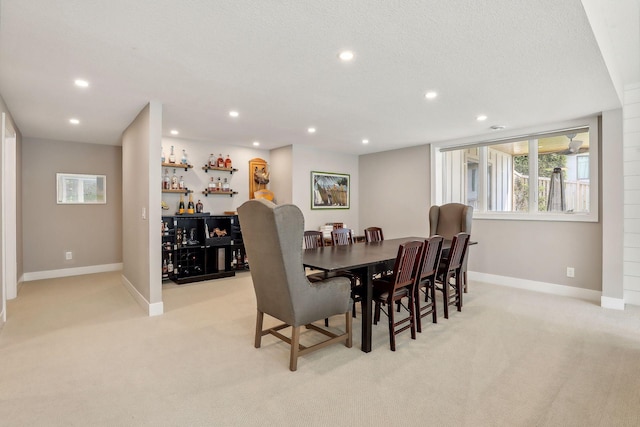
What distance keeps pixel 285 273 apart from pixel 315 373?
A: 2.49 feet

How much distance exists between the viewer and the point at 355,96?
3492 millimetres

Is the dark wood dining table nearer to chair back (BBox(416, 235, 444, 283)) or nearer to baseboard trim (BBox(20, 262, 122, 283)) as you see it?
chair back (BBox(416, 235, 444, 283))

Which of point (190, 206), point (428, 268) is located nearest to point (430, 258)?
point (428, 268)

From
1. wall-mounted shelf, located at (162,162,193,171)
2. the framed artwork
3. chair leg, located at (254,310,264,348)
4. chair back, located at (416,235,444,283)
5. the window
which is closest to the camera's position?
chair leg, located at (254,310,264,348)

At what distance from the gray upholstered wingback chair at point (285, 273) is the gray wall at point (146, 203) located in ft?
5.13

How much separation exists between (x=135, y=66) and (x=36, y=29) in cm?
66

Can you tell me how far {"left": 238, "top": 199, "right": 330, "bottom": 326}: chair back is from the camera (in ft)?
7.72

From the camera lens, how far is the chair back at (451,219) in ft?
15.7

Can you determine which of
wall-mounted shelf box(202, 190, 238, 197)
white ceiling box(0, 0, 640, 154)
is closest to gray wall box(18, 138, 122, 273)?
white ceiling box(0, 0, 640, 154)

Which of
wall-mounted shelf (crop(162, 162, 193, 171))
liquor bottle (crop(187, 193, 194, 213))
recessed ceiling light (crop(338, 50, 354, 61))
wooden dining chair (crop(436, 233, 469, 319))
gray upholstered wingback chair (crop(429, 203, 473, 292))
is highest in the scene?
recessed ceiling light (crop(338, 50, 354, 61))

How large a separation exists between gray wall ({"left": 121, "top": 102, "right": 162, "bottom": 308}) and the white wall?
8.73ft

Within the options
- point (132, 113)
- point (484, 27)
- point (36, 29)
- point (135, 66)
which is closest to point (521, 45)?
point (484, 27)

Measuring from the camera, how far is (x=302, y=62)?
2.67 metres

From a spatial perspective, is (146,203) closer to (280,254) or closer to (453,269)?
(280,254)
